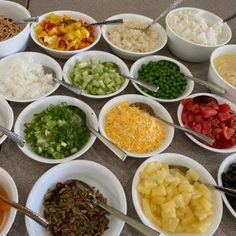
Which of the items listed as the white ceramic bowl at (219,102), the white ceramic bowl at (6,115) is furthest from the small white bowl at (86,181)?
the white ceramic bowl at (219,102)

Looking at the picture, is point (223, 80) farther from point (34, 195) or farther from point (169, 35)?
point (34, 195)

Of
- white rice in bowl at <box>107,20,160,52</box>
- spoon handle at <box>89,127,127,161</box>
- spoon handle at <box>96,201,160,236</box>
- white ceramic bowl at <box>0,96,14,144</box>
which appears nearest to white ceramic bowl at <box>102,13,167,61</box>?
white rice in bowl at <box>107,20,160,52</box>

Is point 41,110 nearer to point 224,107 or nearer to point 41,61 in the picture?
point 41,61

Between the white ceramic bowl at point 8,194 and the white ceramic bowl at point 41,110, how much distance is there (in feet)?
0.47

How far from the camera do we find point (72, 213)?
1095 mm

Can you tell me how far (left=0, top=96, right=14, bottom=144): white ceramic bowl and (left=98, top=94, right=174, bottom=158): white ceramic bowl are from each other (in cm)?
38

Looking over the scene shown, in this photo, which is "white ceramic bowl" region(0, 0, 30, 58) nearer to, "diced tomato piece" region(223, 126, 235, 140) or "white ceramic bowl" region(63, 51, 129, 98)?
"white ceramic bowl" region(63, 51, 129, 98)

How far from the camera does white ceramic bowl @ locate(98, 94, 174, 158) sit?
51.8 inches

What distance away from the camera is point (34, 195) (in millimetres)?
1102

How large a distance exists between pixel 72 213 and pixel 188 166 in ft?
1.65

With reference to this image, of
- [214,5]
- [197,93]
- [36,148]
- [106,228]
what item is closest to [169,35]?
[197,93]

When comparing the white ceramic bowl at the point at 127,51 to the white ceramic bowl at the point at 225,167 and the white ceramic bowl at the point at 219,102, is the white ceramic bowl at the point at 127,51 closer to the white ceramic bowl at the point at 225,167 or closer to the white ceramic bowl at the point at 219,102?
the white ceramic bowl at the point at 219,102

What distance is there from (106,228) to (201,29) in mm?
1235

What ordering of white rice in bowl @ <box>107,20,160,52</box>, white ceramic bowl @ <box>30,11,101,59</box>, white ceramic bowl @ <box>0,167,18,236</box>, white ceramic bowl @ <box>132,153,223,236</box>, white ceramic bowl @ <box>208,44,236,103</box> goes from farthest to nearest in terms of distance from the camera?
white rice in bowl @ <box>107,20,160,52</box>, white ceramic bowl @ <box>30,11,101,59</box>, white ceramic bowl @ <box>208,44,236,103</box>, white ceramic bowl @ <box>132,153,223,236</box>, white ceramic bowl @ <box>0,167,18,236</box>
